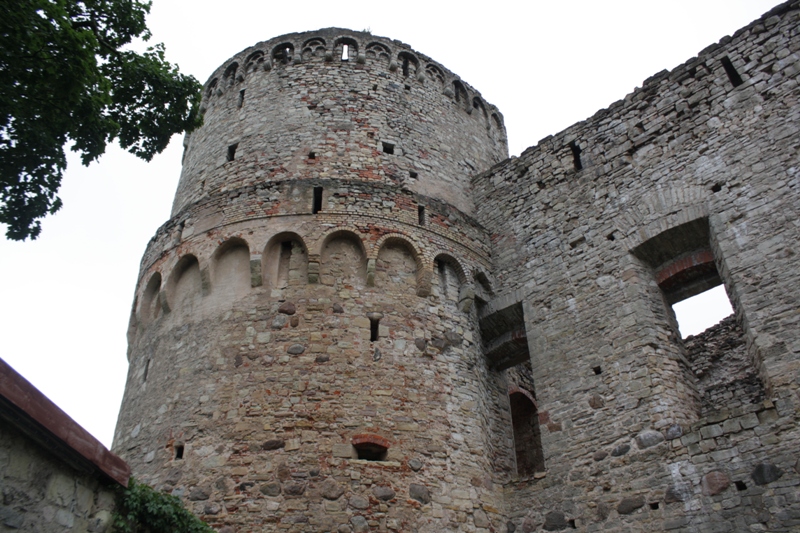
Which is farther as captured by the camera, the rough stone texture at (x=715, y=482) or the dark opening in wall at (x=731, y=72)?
the dark opening in wall at (x=731, y=72)

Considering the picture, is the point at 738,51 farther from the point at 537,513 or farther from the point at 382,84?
the point at 537,513

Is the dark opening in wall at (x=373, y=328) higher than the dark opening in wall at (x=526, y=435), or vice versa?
the dark opening in wall at (x=373, y=328)

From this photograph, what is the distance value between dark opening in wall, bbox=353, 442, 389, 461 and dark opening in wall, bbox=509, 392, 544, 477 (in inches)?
152

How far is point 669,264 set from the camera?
900 centimetres

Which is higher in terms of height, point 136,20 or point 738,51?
point 738,51

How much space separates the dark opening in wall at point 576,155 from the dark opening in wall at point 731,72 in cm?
242

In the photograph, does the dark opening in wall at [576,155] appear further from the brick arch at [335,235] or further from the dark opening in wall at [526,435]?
the dark opening in wall at [526,435]

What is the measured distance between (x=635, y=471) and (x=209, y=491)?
16.6 ft

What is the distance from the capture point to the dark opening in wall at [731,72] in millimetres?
9031

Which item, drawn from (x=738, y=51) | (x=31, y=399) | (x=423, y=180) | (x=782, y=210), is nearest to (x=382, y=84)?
(x=423, y=180)

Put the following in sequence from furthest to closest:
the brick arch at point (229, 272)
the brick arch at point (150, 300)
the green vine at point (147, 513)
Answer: the brick arch at point (150, 300) < the brick arch at point (229, 272) < the green vine at point (147, 513)

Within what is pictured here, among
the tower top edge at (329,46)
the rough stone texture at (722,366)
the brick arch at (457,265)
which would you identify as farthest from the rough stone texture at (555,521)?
the tower top edge at (329,46)

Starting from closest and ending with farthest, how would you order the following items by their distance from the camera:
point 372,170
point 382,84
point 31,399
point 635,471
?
point 31,399, point 635,471, point 372,170, point 382,84

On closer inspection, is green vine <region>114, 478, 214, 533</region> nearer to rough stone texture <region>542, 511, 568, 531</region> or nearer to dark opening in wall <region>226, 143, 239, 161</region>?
rough stone texture <region>542, 511, 568, 531</region>
